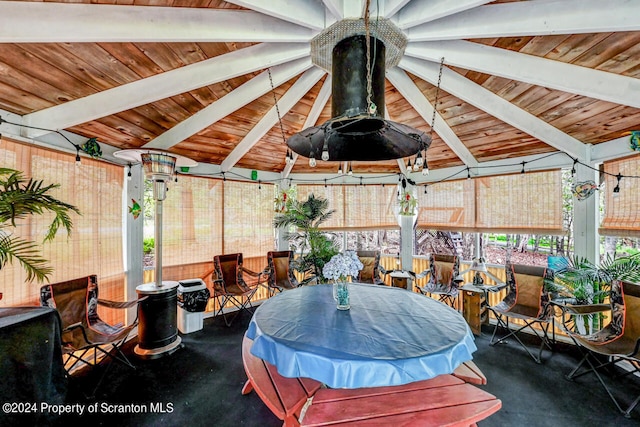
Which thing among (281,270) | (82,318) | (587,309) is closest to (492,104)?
(587,309)

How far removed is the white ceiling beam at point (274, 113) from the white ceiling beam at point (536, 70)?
3.06 ft

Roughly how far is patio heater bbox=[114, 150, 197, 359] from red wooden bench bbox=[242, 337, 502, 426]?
1878 millimetres

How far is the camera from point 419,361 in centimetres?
163

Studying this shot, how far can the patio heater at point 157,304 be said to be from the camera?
120 inches

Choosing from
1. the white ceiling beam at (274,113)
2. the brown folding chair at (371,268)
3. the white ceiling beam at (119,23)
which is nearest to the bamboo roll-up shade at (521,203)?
the brown folding chair at (371,268)

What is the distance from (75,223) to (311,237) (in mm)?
2810

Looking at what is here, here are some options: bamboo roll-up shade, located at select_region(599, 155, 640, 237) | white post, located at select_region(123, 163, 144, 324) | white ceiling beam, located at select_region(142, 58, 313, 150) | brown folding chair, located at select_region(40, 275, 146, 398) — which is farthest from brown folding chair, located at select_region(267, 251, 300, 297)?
bamboo roll-up shade, located at select_region(599, 155, 640, 237)

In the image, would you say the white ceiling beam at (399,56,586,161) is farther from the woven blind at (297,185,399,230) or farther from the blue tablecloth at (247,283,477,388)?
the woven blind at (297,185,399,230)

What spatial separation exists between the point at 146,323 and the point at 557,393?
4.23 m

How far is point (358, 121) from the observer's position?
1760 mm

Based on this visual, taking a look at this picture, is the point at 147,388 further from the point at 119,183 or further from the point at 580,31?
the point at 580,31

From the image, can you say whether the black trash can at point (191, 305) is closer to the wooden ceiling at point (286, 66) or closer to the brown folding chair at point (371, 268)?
the wooden ceiling at point (286, 66)

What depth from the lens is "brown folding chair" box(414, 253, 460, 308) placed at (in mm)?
4121

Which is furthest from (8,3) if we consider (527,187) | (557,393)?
(527,187)
